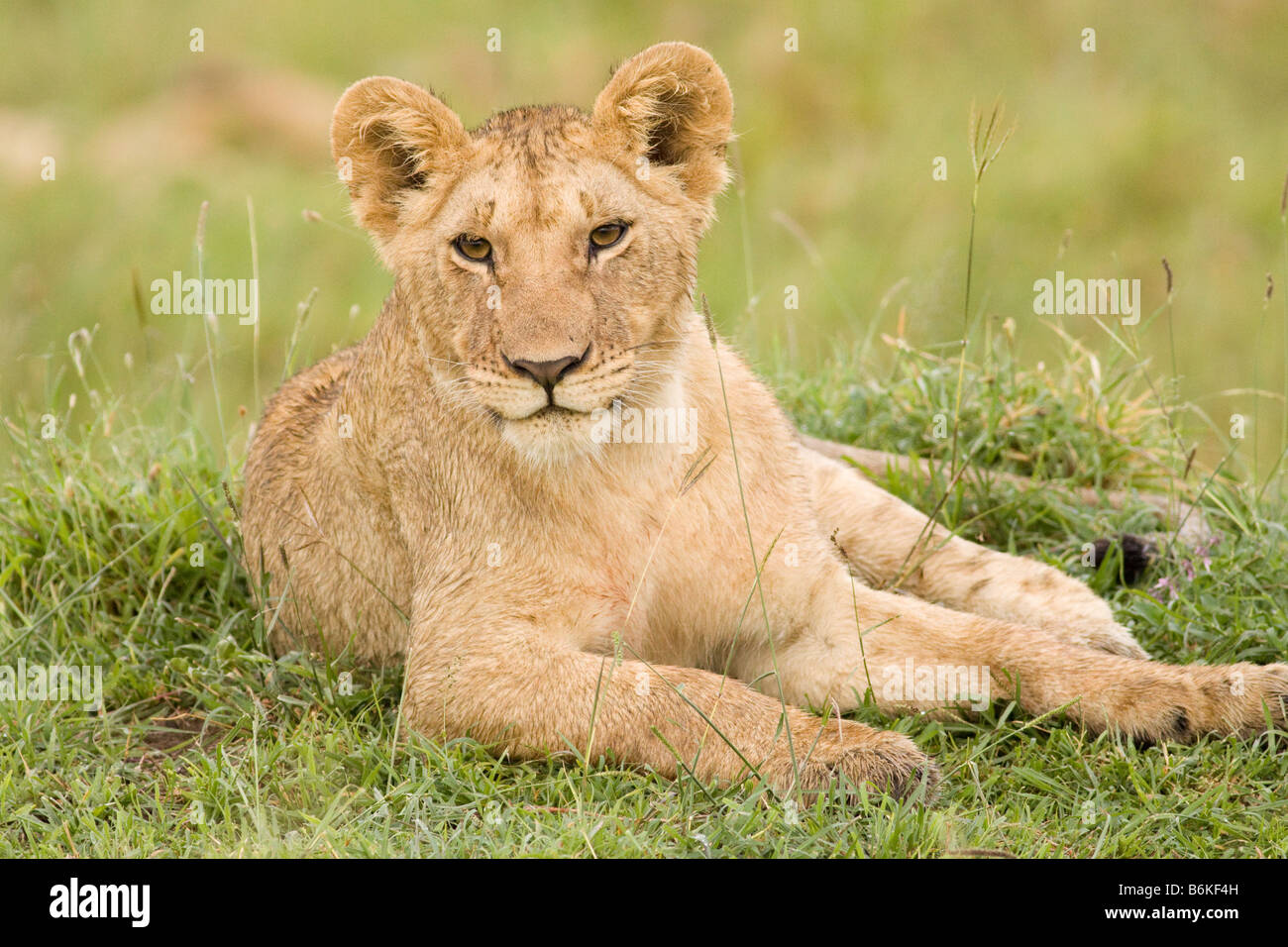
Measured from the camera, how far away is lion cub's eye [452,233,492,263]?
4.98 m

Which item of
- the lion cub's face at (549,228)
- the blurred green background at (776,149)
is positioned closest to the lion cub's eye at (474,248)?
the lion cub's face at (549,228)

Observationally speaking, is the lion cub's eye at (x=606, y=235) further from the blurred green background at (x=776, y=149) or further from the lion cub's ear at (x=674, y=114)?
the blurred green background at (x=776, y=149)

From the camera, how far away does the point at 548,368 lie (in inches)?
184

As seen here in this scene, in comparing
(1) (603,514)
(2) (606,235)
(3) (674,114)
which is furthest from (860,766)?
(3) (674,114)

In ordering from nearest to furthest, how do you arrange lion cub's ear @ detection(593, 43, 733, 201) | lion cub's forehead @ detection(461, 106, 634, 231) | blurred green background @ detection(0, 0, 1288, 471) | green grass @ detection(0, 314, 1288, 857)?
green grass @ detection(0, 314, 1288, 857)
lion cub's forehead @ detection(461, 106, 634, 231)
lion cub's ear @ detection(593, 43, 733, 201)
blurred green background @ detection(0, 0, 1288, 471)

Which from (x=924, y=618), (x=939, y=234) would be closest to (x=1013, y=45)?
(x=939, y=234)

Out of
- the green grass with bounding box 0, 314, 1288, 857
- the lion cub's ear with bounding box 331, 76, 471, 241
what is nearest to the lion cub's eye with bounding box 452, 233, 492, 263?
the lion cub's ear with bounding box 331, 76, 471, 241

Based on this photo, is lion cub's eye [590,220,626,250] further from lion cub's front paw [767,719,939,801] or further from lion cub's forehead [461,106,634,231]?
lion cub's front paw [767,719,939,801]

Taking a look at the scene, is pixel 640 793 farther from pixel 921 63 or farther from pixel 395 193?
pixel 921 63

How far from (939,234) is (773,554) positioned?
947cm

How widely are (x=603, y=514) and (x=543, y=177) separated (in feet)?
3.53

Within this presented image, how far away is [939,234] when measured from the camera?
567 inches

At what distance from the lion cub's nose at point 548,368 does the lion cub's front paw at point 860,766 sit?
4.14 feet

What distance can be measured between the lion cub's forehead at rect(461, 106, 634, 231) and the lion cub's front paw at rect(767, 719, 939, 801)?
66.2 inches
